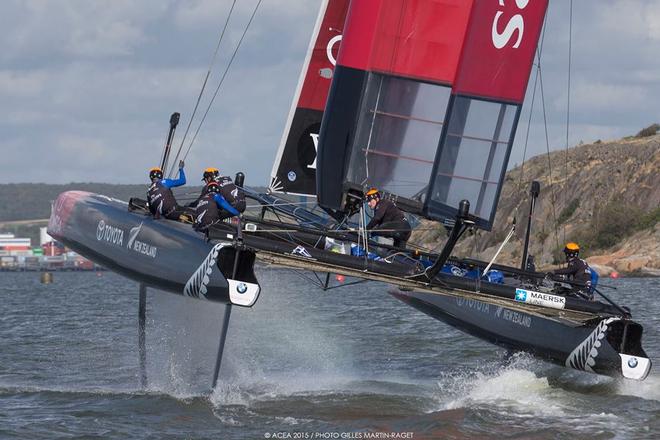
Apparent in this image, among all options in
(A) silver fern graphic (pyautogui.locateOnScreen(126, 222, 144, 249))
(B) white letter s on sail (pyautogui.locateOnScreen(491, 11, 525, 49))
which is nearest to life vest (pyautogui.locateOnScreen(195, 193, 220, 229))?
(A) silver fern graphic (pyautogui.locateOnScreen(126, 222, 144, 249))

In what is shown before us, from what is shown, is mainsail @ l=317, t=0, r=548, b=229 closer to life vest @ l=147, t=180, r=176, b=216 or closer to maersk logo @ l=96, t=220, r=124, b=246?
life vest @ l=147, t=180, r=176, b=216

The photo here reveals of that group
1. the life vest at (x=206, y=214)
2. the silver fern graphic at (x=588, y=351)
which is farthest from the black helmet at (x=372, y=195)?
the silver fern graphic at (x=588, y=351)

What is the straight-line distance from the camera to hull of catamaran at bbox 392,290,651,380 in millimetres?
11688

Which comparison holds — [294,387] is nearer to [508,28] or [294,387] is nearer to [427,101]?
[427,101]

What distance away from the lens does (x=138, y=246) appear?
39.0 ft

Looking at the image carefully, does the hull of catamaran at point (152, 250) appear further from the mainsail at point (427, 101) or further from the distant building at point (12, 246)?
the distant building at point (12, 246)

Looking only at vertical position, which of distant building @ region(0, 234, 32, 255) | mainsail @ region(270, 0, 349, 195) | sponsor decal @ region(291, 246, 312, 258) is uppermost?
mainsail @ region(270, 0, 349, 195)

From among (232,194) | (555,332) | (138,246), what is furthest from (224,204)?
(555,332)

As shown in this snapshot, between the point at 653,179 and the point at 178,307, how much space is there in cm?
4268

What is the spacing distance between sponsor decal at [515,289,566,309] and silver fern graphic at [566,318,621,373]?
63 cm

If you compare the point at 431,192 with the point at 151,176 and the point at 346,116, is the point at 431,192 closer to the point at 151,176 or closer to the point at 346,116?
the point at 346,116

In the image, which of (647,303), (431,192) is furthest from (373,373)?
(647,303)

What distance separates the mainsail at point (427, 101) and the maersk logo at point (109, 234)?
6.99 ft

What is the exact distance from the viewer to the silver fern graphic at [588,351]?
1183 cm
